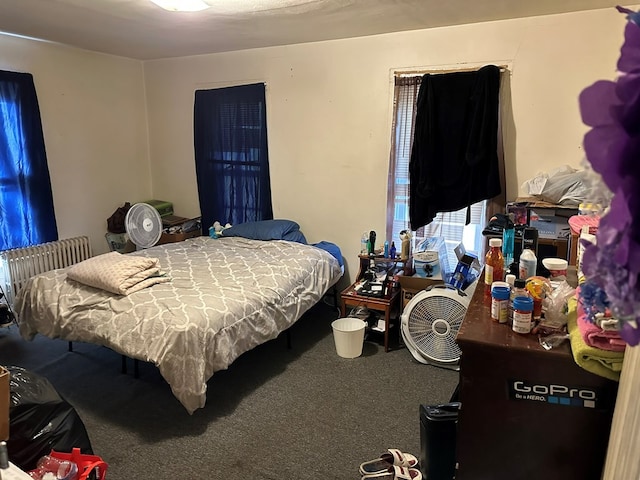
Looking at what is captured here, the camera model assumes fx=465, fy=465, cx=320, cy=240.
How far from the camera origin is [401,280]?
342 cm

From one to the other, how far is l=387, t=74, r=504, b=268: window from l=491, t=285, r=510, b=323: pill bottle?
7.03 ft

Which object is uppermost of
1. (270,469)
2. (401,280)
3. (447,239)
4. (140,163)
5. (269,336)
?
(140,163)

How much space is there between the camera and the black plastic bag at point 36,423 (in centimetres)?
183

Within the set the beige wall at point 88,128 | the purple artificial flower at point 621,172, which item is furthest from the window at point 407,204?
the purple artificial flower at point 621,172

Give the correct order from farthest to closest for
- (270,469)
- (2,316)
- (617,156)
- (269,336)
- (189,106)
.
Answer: (189,106), (2,316), (269,336), (270,469), (617,156)

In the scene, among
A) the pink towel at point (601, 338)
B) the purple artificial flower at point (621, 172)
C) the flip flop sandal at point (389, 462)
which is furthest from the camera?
the flip flop sandal at point (389, 462)

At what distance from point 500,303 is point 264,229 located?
2859 millimetres

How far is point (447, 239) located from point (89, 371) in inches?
108

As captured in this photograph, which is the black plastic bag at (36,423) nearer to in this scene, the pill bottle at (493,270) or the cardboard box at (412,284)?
the pill bottle at (493,270)

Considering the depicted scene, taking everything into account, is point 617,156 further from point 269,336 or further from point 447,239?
point 447,239

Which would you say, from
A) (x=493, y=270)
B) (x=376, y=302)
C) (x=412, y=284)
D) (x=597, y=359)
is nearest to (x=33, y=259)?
(x=376, y=302)

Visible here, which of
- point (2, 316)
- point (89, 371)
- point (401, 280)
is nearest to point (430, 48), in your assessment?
point (401, 280)

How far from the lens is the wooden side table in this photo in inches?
131

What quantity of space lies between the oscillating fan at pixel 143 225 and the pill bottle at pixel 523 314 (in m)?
3.13
